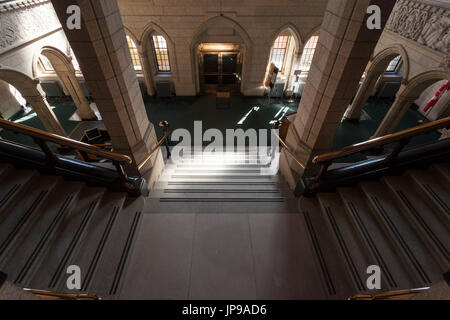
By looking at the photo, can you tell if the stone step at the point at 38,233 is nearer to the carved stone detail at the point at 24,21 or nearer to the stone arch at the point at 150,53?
the carved stone detail at the point at 24,21

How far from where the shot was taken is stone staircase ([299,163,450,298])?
2602 millimetres

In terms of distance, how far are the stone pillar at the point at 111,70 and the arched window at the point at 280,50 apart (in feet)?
27.7

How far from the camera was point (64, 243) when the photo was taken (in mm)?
2902

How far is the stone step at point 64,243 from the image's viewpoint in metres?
2.54

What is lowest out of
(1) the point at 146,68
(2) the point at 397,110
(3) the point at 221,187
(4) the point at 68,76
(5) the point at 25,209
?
(5) the point at 25,209

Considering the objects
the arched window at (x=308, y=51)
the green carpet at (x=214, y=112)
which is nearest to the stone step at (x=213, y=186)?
the green carpet at (x=214, y=112)

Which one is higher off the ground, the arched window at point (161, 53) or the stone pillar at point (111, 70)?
the arched window at point (161, 53)

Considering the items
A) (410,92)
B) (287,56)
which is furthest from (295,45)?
(410,92)

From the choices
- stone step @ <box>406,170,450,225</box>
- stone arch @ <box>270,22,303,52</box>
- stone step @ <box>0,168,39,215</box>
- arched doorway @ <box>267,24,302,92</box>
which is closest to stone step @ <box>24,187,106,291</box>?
stone step @ <box>0,168,39,215</box>

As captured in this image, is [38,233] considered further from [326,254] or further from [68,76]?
[68,76]

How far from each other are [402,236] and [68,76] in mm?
11695

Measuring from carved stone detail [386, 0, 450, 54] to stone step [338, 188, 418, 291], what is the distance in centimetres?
551

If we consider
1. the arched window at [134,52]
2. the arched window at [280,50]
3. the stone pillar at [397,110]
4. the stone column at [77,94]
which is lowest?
the stone pillar at [397,110]
